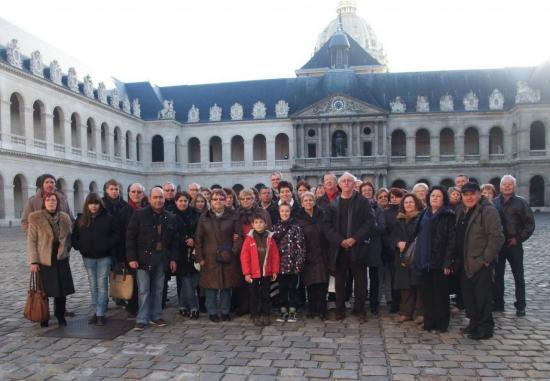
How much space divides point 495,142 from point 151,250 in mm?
44690

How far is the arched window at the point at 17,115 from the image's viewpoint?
31062 millimetres

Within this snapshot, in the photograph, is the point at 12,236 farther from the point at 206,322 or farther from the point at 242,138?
the point at 242,138

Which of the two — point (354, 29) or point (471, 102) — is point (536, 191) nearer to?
point (471, 102)

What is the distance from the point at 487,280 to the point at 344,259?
6.94ft

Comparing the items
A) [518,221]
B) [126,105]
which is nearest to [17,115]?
[126,105]

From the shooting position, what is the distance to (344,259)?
26.2ft

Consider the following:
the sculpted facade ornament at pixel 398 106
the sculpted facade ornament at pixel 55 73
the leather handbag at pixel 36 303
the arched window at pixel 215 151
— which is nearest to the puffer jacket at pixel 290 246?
the leather handbag at pixel 36 303

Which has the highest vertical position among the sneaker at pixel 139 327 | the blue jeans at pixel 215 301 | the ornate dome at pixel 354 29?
the ornate dome at pixel 354 29

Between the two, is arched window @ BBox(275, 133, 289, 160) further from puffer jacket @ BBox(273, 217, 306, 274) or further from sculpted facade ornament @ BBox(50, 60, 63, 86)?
puffer jacket @ BBox(273, 217, 306, 274)

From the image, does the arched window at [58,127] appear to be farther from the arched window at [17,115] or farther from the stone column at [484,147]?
the stone column at [484,147]

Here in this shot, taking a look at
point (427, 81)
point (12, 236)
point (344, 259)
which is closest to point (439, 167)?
point (427, 81)

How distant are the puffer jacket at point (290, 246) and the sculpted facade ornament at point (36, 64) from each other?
29.6 metres

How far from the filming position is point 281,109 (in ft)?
154

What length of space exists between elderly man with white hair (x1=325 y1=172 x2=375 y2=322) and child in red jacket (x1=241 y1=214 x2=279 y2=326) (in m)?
0.93
